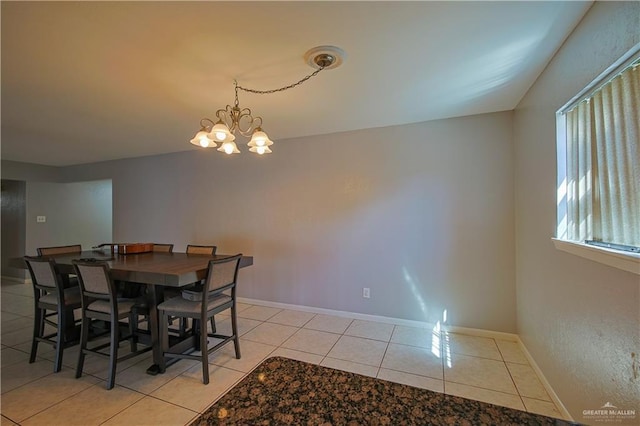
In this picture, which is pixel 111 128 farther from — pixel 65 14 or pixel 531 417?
pixel 531 417

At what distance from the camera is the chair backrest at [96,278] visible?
6.60ft

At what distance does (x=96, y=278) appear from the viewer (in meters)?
2.06

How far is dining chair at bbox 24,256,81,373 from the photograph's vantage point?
2.25m

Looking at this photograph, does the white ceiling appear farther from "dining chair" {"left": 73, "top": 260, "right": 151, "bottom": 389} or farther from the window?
"dining chair" {"left": 73, "top": 260, "right": 151, "bottom": 389}

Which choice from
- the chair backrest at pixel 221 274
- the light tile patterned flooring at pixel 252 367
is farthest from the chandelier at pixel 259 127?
the light tile patterned flooring at pixel 252 367

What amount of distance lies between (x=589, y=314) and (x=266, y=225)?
11.0 ft

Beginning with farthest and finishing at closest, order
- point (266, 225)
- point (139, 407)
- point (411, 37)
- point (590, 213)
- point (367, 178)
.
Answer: point (266, 225) < point (367, 178) < point (139, 407) < point (411, 37) < point (590, 213)

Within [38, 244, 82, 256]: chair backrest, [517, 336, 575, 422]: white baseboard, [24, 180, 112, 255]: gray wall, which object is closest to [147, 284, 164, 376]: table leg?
[38, 244, 82, 256]: chair backrest

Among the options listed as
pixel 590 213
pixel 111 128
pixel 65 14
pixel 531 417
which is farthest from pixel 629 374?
pixel 111 128

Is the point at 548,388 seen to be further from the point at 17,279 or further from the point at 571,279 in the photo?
the point at 17,279

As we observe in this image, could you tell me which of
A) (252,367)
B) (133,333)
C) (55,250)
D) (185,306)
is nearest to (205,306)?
(185,306)

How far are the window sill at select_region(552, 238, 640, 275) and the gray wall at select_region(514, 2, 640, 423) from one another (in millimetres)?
44

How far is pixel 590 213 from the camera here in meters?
1.55

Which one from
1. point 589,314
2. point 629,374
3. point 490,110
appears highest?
point 490,110
